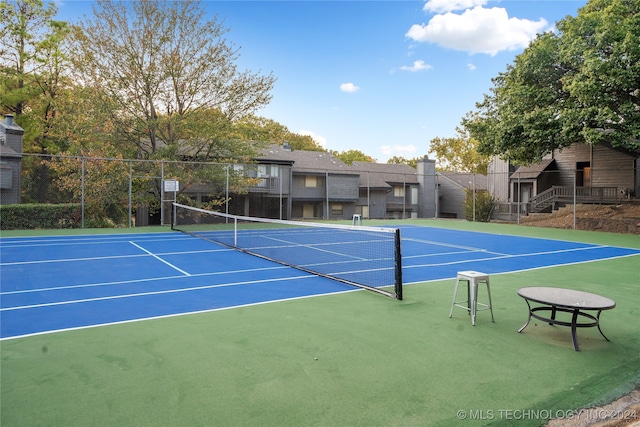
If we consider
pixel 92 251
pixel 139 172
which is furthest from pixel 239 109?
pixel 92 251

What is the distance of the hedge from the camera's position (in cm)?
1832

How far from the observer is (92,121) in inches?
860

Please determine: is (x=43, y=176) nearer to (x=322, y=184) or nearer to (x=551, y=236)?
(x=322, y=184)

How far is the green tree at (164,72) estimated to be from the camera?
22.1 metres

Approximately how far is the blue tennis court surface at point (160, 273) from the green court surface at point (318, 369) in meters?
0.87

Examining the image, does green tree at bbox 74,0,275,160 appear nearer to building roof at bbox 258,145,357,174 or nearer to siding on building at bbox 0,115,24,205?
siding on building at bbox 0,115,24,205

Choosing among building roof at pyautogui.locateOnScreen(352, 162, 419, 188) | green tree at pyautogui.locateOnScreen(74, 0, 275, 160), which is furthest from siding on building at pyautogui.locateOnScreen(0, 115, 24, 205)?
building roof at pyautogui.locateOnScreen(352, 162, 419, 188)

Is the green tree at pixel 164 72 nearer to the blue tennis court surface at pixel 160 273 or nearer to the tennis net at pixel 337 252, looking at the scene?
the tennis net at pixel 337 252

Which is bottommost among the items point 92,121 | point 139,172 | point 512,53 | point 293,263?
point 293,263

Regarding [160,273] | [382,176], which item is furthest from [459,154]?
[160,273]

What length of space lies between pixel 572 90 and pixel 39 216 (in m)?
25.0

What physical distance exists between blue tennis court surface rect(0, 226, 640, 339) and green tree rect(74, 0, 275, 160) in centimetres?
928

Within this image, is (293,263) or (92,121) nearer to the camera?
(293,263)

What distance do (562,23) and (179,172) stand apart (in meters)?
22.7
